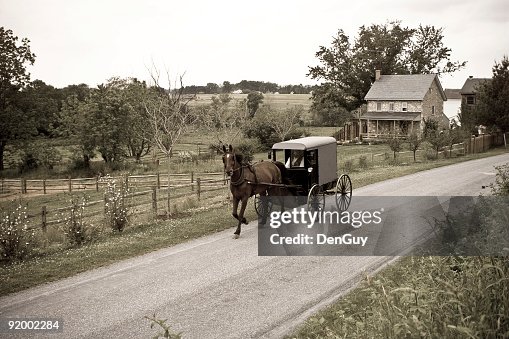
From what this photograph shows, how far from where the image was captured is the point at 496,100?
38125 mm

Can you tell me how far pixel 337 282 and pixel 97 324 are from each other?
15.6 ft

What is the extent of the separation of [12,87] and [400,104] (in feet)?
142

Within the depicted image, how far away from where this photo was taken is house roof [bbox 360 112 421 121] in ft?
173

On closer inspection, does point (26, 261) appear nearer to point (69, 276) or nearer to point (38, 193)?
point (69, 276)

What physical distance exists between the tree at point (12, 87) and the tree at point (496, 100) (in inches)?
1487

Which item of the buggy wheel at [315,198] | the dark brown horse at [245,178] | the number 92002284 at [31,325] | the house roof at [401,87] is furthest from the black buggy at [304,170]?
the house roof at [401,87]

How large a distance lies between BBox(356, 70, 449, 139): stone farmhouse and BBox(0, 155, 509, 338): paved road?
45382 mm

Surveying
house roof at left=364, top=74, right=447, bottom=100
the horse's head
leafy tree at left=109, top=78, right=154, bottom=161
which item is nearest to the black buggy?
the horse's head

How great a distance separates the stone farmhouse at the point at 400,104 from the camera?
53.5m

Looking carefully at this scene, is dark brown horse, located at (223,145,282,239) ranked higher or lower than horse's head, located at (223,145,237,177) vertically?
lower

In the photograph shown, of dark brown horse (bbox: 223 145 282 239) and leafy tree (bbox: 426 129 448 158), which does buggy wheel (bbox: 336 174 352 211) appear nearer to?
dark brown horse (bbox: 223 145 282 239)

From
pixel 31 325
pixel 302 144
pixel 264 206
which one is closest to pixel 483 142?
pixel 302 144

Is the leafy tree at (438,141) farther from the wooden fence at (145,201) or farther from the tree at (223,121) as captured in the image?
the wooden fence at (145,201)

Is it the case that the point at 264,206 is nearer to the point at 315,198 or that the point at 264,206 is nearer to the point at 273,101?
the point at 315,198
